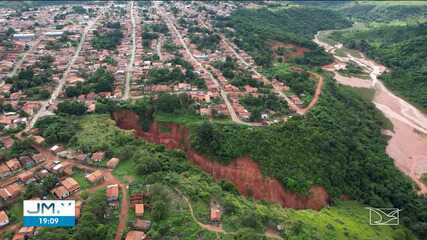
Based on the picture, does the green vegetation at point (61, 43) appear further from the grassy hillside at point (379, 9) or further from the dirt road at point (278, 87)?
the grassy hillside at point (379, 9)

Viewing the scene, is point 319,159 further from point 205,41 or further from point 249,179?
point 205,41

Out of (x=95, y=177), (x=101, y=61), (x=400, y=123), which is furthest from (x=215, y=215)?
(x=101, y=61)

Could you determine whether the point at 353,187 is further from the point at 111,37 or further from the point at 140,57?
the point at 111,37

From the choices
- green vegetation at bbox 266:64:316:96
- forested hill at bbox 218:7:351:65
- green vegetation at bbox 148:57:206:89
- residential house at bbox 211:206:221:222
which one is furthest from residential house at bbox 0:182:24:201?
forested hill at bbox 218:7:351:65

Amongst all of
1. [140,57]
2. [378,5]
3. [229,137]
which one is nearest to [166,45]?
[140,57]

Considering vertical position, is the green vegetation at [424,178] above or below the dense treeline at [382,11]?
below

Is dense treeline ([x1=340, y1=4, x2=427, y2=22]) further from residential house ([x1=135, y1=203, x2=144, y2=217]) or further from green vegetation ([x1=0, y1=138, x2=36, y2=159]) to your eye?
green vegetation ([x1=0, y1=138, x2=36, y2=159])

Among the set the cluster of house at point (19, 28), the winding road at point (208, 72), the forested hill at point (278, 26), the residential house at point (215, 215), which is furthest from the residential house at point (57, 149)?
the forested hill at point (278, 26)
